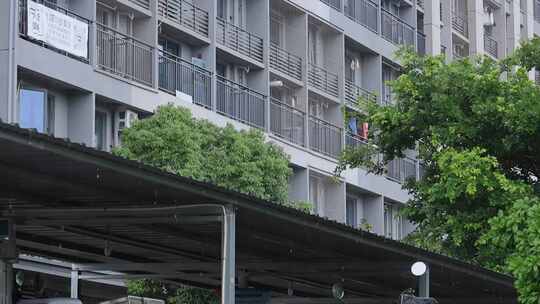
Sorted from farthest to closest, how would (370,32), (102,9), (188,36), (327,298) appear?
(370,32) < (188,36) < (102,9) < (327,298)

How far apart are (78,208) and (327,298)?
11037 millimetres

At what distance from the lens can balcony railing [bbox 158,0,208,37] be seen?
127 feet

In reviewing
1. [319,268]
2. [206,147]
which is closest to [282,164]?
[206,147]

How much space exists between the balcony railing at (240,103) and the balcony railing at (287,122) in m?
1.02

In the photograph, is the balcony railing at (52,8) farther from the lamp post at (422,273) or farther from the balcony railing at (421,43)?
the balcony railing at (421,43)

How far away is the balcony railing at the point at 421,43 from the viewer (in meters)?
56.3

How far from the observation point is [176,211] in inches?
774

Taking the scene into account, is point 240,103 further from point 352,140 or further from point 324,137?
point 352,140

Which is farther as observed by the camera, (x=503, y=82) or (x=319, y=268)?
(x=503, y=82)

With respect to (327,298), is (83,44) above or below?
above

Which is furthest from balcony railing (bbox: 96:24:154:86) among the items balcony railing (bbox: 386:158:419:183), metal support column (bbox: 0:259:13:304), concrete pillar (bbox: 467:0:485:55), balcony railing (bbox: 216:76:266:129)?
concrete pillar (bbox: 467:0:485:55)

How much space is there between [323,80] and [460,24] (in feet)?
45.9

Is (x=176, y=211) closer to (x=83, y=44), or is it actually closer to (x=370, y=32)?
(x=83, y=44)

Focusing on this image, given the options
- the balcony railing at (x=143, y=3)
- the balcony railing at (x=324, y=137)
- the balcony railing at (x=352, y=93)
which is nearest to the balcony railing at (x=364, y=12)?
the balcony railing at (x=352, y=93)
